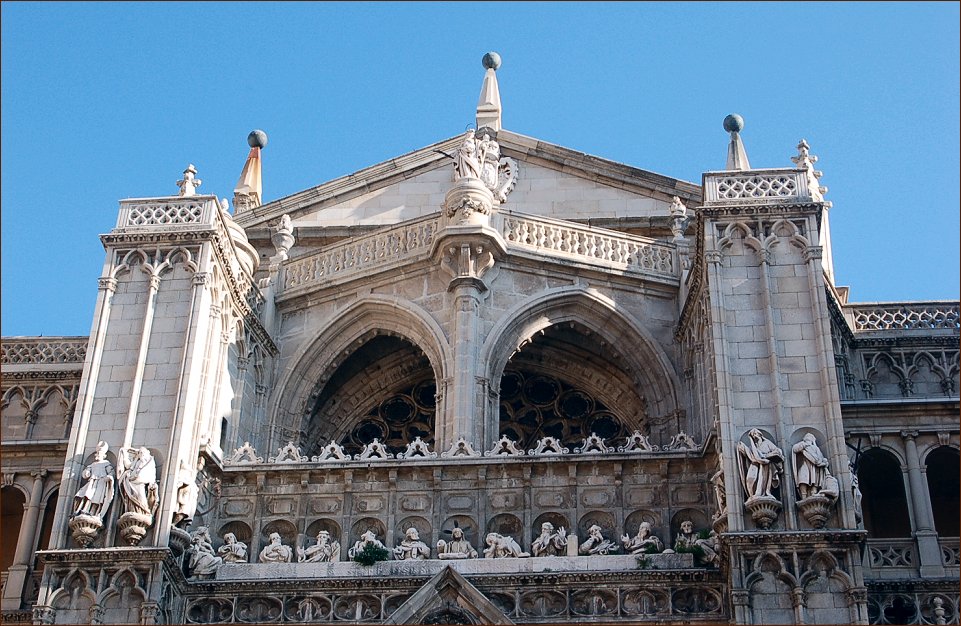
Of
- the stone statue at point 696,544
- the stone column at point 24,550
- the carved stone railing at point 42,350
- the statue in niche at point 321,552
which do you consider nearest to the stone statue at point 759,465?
the stone statue at point 696,544

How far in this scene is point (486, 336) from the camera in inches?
1171

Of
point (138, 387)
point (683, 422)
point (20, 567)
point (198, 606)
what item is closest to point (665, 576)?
point (683, 422)

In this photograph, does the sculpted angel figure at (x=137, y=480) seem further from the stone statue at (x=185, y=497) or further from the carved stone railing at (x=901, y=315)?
the carved stone railing at (x=901, y=315)

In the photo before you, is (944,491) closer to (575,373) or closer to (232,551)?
(575,373)

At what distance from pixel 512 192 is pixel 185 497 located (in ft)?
40.4

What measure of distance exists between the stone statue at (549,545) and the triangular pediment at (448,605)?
152cm

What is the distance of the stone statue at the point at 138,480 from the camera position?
81.5ft

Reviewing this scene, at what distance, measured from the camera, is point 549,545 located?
25422 millimetres

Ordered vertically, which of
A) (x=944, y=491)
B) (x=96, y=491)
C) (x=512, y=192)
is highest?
(x=512, y=192)

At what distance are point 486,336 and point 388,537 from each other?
16.8ft

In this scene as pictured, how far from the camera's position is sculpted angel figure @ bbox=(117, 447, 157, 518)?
24.9 meters

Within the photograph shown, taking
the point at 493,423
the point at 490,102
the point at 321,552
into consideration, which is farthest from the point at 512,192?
the point at 321,552

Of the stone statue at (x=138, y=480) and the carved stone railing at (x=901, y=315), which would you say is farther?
the carved stone railing at (x=901, y=315)

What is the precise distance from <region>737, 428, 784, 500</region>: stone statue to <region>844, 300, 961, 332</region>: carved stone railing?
7416mm
